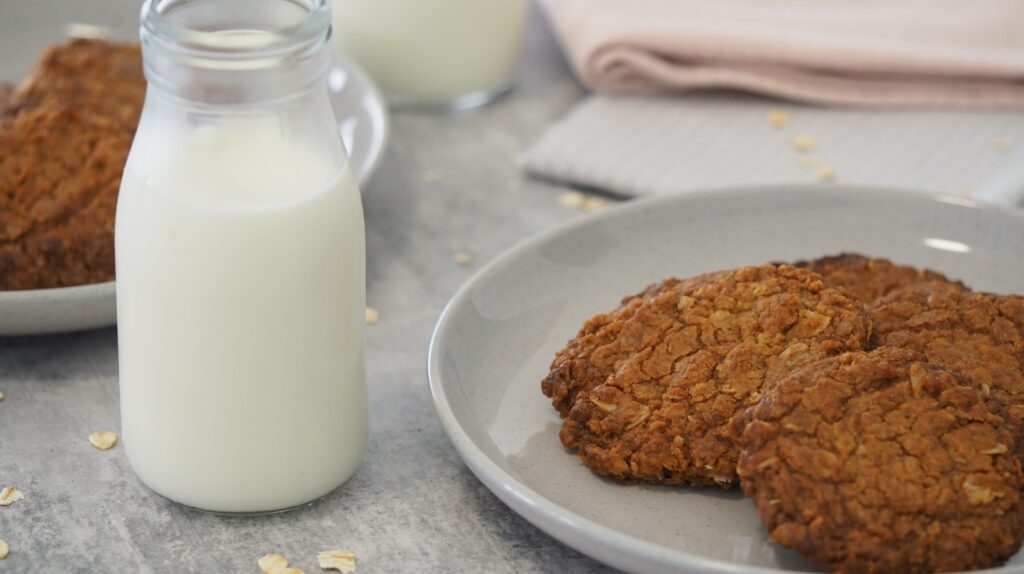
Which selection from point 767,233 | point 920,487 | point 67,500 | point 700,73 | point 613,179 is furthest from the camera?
point 700,73

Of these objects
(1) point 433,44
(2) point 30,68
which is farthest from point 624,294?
(2) point 30,68

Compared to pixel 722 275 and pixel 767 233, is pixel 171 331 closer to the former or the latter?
pixel 722 275

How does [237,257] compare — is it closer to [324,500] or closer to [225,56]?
[225,56]

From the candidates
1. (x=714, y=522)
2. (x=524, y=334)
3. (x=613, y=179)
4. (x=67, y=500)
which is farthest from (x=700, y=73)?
(x=67, y=500)

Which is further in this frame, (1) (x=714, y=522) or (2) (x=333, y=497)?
(2) (x=333, y=497)

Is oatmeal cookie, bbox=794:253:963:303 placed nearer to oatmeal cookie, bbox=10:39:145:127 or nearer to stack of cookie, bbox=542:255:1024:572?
stack of cookie, bbox=542:255:1024:572

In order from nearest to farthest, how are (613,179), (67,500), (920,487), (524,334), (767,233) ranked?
(920,487)
(67,500)
(524,334)
(767,233)
(613,179)

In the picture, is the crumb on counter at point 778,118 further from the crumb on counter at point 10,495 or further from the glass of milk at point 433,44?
the crumb on counter at point 10,495
